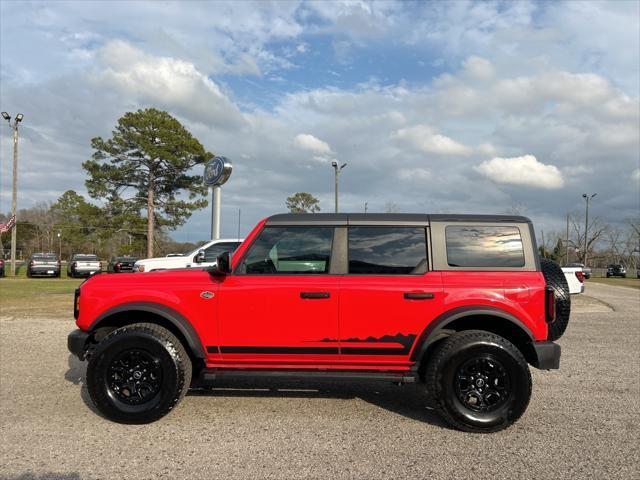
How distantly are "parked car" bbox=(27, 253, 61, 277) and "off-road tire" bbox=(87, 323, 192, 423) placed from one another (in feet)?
93.4

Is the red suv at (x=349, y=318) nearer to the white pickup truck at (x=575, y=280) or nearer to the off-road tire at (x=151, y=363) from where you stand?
the off-road tire at (x=151, y=363)

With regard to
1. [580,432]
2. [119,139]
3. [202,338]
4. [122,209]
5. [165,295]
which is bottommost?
[580,432]

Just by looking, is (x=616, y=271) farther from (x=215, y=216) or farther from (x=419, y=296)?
(x=419, y=296)

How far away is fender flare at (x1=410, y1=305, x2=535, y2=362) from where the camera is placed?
416cm

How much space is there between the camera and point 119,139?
1406 inches

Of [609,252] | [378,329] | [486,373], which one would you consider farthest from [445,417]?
[609,252]

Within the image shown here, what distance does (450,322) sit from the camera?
4.23 meters

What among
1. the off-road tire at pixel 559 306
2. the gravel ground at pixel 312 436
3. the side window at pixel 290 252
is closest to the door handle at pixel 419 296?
the side window at pixel 290 252

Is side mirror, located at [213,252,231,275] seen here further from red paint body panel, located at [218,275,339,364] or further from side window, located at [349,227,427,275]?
side window, located at [349,227,427,275]

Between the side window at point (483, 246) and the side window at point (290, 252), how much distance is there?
111 cm

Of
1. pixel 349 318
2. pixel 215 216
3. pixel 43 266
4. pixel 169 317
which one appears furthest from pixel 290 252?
pixel 43 266

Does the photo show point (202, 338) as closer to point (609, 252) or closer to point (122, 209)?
point (122, 209)

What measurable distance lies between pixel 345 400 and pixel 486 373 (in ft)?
4.85

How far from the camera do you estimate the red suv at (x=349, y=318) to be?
4.15 meters
